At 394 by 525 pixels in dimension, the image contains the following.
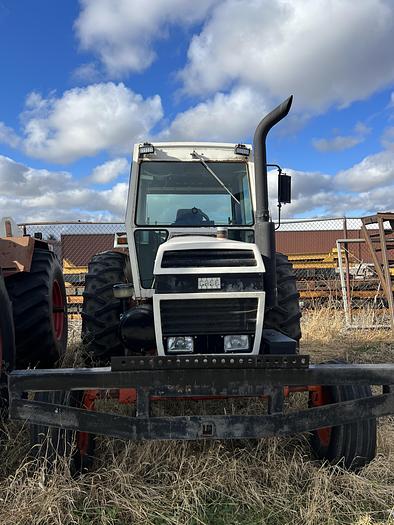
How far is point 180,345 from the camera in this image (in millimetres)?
3117

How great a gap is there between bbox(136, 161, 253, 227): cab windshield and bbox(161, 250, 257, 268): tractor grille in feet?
3.47

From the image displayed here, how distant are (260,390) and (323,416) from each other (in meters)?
0.39

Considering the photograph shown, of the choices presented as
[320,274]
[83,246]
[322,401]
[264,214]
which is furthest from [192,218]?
[83,246]

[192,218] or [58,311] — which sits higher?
[192,218]

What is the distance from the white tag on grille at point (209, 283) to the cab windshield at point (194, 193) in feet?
3.99

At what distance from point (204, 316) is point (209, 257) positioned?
0.39 meters

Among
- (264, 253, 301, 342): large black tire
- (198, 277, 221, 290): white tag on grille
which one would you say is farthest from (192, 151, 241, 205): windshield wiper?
(198, 277, 221, 290): white tag on grille

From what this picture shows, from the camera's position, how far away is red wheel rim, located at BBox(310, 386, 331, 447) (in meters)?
3.30

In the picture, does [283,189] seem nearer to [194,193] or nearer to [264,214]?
[264,214]

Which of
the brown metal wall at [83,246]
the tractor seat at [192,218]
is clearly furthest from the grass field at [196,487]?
the brown metal wall at [83,246]

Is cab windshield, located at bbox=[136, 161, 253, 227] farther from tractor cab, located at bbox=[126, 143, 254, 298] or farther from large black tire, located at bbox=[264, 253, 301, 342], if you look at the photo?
large black tire, located at bbox=[264, 253, 301, 342]

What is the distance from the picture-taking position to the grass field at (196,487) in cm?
267

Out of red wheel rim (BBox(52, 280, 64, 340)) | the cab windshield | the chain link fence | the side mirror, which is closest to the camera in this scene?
the side mirror

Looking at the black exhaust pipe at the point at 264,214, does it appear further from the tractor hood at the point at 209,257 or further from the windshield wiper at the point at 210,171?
the windshield wiper at the point at 210,171
